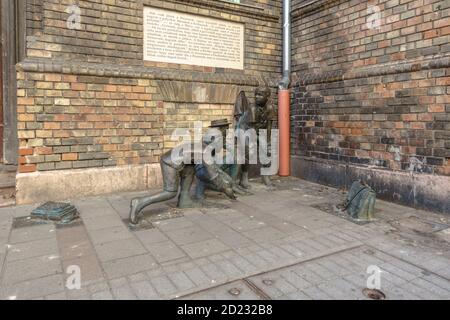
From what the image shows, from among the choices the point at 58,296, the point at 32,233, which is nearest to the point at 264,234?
the point at 58,296

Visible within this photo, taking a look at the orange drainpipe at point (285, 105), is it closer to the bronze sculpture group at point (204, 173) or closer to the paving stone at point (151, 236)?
the bronze sculpture group at point (204, 173)

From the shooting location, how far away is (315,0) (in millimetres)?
6645

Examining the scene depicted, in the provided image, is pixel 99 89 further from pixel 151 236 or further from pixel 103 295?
pixel 103 295

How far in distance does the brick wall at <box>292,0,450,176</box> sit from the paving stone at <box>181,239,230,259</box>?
324 centimetres

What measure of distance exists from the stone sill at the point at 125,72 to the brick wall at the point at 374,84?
4.43ft

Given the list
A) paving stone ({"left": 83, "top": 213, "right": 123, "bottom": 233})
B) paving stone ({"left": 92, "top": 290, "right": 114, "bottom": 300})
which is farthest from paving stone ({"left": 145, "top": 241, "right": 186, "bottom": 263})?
paving stone ({"left": 83, "top": 213, "right": 123, "bottom": 233})

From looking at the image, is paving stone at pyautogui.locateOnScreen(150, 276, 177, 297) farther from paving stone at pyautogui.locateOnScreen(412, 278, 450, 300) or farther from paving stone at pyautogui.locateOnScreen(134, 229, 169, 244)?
paving stone at pyautogui.locateOnScreen(412, 278, 450, 300)

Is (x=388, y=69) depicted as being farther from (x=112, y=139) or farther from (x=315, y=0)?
(x=112, y=139)

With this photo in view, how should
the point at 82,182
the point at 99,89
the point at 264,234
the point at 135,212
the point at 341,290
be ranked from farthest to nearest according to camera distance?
1. the point at 99,89
2. the point at 82,182
3. the point at 135,212
4. the point at 264,234
5. the point at 341,290

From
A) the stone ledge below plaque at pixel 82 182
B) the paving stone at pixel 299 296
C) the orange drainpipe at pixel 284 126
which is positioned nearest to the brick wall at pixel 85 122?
the stone ledge below plaque at pixel 82 182

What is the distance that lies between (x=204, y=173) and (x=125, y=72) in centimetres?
219

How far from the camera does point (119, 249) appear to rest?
334 cm

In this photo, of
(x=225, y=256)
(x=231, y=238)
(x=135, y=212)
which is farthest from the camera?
(x=135, y=212)
